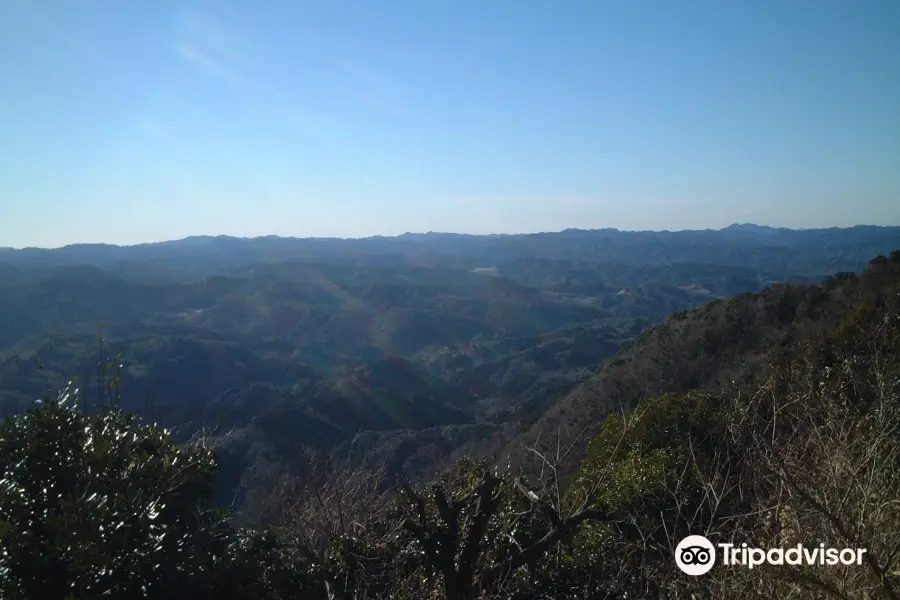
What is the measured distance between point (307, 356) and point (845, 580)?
91421 mm

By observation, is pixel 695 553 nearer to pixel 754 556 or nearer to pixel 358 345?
pixel 754 556

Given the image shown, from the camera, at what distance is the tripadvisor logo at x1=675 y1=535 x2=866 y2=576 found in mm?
3715

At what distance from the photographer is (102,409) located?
5.11 meters

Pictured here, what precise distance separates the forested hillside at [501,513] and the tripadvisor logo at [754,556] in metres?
0.09

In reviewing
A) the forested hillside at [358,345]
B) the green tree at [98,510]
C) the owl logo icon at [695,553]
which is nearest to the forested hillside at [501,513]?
the green tree at [98,510]

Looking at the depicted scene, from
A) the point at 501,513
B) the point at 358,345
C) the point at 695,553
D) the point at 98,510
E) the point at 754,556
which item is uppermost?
the point at 98,510

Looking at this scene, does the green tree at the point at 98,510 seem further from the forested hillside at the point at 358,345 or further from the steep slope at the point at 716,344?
the steep slope at the point at 716,344

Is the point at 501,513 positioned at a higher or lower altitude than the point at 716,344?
higher

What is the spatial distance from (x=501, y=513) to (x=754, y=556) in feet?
13.8

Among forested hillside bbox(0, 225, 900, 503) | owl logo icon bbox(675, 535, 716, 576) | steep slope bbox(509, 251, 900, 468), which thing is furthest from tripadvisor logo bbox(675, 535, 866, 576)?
steep slope bbox(509, 251, 900, 468)

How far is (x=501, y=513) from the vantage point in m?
8.59

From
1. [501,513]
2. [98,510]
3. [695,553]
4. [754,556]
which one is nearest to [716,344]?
[501,513]

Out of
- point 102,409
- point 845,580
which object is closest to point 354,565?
point 102,409

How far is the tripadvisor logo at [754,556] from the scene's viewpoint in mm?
3715
